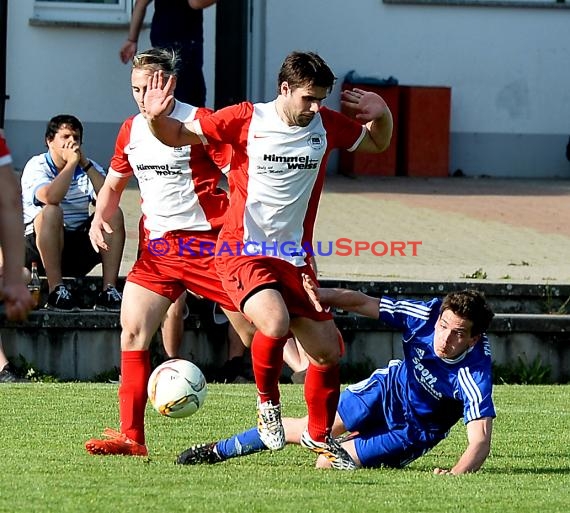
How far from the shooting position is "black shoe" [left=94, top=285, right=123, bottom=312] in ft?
35.7

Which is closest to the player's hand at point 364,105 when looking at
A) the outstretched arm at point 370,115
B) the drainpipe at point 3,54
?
the outstretched arm at point 370,115

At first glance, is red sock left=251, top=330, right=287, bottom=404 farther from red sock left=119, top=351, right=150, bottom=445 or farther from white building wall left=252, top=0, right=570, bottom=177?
white building wall left=252, top=0, right=570, bottom=177

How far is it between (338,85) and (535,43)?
3049 millimetres

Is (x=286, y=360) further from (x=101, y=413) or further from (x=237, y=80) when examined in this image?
(x=237, y=80)

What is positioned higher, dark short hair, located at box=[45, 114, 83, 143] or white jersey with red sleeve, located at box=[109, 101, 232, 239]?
dark short hair, located at box=[45, 114, 83, 143]

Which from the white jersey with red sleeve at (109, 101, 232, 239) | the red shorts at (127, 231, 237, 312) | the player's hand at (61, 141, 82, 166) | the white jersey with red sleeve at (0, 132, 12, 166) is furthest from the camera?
the player's hand at (61, 141, 82, 166)

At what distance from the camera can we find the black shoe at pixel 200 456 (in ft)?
23.1

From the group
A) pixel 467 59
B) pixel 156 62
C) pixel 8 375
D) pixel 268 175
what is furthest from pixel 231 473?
pixel 467 59

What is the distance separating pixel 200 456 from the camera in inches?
278

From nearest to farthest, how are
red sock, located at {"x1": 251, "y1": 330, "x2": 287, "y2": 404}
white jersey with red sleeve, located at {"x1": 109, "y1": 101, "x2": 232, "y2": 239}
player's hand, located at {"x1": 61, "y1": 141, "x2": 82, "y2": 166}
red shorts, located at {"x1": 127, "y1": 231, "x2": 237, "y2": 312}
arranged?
red sock, located at {"x1": 251, "y1": 330, "x2": 287, "y2": 404} < red shorts, located at {"x1": 127, "y1": 231, "x2": 237, "y2": 312} < white jersey with red sleeve, located at {"x1": 109, "y1": 101, "x2": 232, "y2": 239} < player's hand, located at {"x1": 61, "y1": 141, "x2": 82, "y2": 166}

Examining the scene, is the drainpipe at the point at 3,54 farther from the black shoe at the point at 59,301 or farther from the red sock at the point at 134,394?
the red sock at the point at 134,394

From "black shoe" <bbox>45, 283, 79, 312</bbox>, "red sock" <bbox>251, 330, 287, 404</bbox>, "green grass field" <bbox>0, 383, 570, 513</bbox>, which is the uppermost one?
"red sock" <bbox>251, 330, 287, 404</bbox>

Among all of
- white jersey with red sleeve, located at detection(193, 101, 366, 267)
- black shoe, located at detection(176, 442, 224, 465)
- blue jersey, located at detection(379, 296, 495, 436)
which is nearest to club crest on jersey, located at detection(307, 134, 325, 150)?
white jersey with red sleeve, located at detection(193, 101, 366, 267)

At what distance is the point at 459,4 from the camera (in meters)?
20.9
